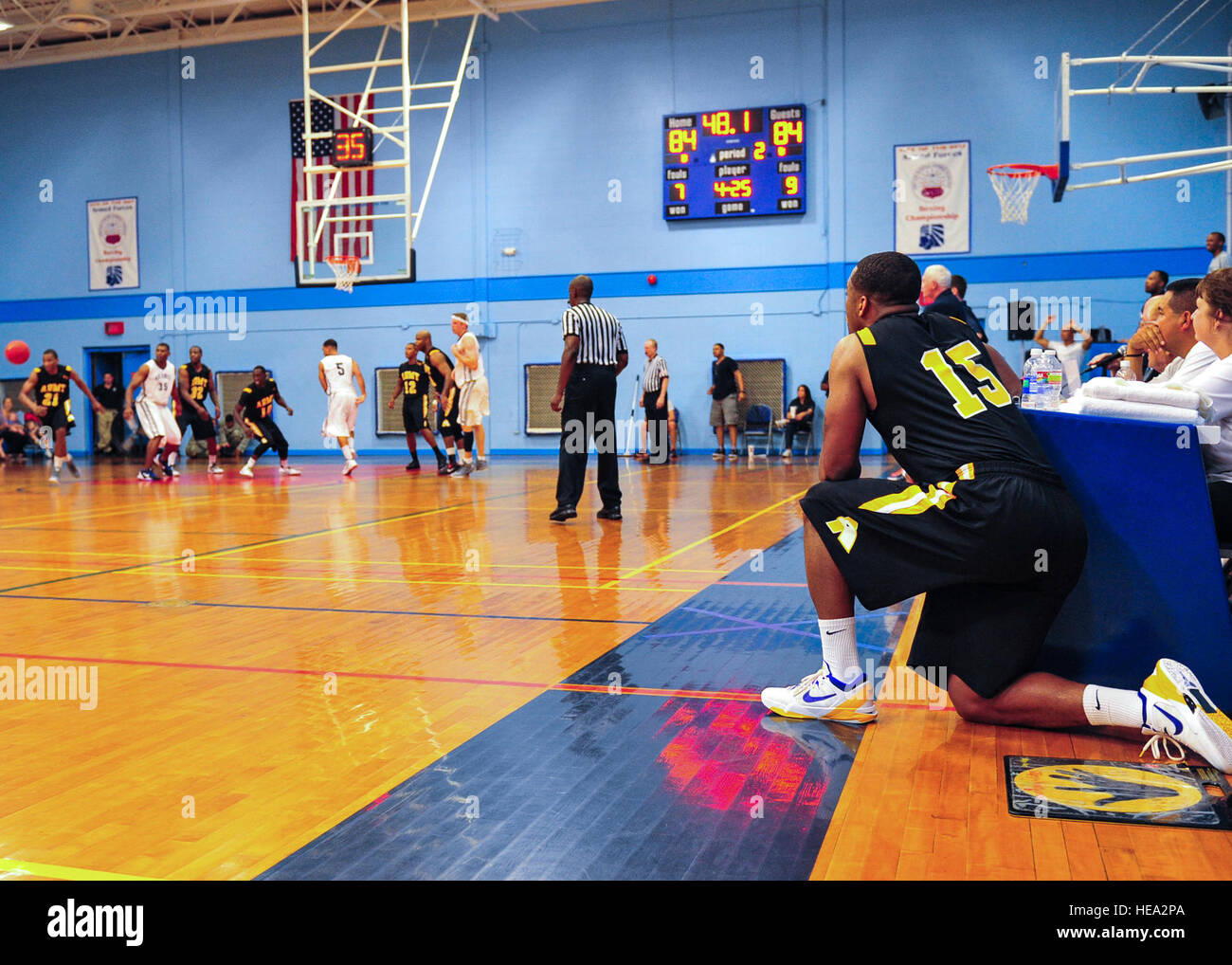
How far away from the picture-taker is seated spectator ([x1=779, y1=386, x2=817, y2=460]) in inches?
731

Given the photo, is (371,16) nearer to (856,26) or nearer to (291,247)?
(291,247)

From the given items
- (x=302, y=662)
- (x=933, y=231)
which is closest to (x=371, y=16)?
(x=933, y=231)

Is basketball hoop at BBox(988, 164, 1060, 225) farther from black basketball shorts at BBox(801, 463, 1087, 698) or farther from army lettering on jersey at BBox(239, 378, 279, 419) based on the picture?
black basketball shorts at BBox(801, 463, 1087, 698)

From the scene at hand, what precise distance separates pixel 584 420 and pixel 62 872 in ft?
21.3

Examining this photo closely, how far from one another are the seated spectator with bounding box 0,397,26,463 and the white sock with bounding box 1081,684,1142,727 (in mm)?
20666

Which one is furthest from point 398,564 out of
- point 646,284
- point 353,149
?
point 646,284

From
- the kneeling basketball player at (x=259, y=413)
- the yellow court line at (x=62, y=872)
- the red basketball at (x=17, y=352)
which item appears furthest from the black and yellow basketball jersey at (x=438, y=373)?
the yellow court line at (x=62, y=872)

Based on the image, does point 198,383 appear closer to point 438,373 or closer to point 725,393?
point 438,373

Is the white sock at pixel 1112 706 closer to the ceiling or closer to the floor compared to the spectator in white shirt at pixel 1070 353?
closer to the floor

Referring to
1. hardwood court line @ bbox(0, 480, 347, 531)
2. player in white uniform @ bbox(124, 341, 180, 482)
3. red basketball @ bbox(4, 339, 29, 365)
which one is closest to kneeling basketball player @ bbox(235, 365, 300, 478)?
player in white uniform @ bbox(124, 341, 180, 482)

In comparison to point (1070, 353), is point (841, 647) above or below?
below

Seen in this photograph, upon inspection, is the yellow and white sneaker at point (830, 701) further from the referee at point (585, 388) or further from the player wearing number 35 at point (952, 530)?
the referee at point (585, 388)

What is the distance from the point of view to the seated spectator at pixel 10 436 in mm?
19688

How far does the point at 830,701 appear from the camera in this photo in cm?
330
